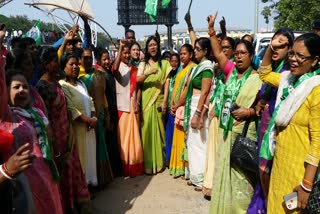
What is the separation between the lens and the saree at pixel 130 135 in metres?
5.05

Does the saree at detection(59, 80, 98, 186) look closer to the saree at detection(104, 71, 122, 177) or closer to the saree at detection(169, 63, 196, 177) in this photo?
the saree at detection(104, 71, 122, 177)

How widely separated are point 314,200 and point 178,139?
3.04m

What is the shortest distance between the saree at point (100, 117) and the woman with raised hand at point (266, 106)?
1972 millimetres

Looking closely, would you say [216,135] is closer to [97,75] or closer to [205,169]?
[205,169]

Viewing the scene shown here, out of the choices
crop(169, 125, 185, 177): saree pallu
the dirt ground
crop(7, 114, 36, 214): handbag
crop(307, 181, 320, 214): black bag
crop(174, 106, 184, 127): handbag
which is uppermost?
crop(7, 114, 36, 214): handbag

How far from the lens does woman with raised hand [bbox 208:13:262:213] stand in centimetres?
320

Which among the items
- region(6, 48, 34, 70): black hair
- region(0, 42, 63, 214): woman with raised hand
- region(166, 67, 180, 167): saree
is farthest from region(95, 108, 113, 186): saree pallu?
region(0, 42, 63, 214): woman with raised hand

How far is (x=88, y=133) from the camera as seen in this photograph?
13.3ft

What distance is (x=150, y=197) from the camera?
4.40 m

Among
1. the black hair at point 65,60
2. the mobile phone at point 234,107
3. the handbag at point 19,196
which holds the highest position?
the black hair at point 65,60

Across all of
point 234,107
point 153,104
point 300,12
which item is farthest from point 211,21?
point 300,12

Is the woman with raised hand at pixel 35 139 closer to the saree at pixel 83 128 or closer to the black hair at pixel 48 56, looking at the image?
the black hair at pixel 48 56

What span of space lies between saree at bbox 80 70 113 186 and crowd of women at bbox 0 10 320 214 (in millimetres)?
13

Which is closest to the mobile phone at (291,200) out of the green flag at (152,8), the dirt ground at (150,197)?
the dirt ground at (150,197)
